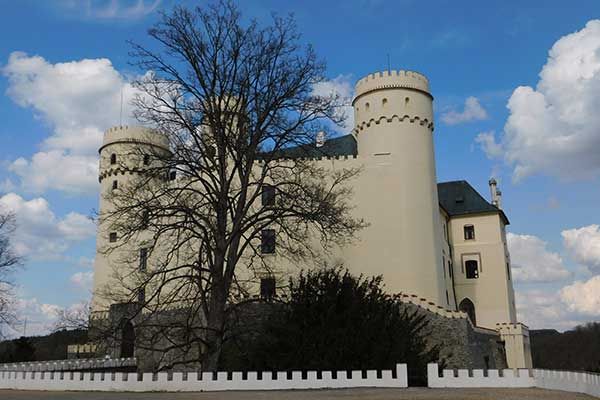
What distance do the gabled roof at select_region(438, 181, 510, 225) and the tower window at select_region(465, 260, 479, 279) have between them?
3437 millimetres

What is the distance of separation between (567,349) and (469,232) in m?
48.8

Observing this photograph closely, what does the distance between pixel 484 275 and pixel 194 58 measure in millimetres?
25898

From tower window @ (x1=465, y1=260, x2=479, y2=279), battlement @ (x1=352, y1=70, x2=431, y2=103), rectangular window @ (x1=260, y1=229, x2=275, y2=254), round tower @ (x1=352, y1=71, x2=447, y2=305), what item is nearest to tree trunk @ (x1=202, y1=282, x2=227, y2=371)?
rectangular window @ (x1=260, y1=229, x2=275, y2=254)

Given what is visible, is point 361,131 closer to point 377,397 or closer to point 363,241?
point 363,241

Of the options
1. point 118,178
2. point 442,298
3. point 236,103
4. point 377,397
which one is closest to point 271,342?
point 377,397

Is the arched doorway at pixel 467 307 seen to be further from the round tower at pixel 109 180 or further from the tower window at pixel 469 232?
the round tower at pixel 109 180

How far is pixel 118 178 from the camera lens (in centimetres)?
3716

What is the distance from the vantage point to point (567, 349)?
254 ft

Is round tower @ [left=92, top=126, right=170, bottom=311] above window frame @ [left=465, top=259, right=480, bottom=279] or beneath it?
above

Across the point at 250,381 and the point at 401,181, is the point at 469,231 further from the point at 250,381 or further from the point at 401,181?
the point at 250,381

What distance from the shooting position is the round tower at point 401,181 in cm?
2905

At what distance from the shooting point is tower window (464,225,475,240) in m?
38.9

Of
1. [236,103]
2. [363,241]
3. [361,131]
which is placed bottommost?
[363,241]

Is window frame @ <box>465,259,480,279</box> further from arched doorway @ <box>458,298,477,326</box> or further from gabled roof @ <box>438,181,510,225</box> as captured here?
gabled roof @ <box>438,181,510,225</box>
